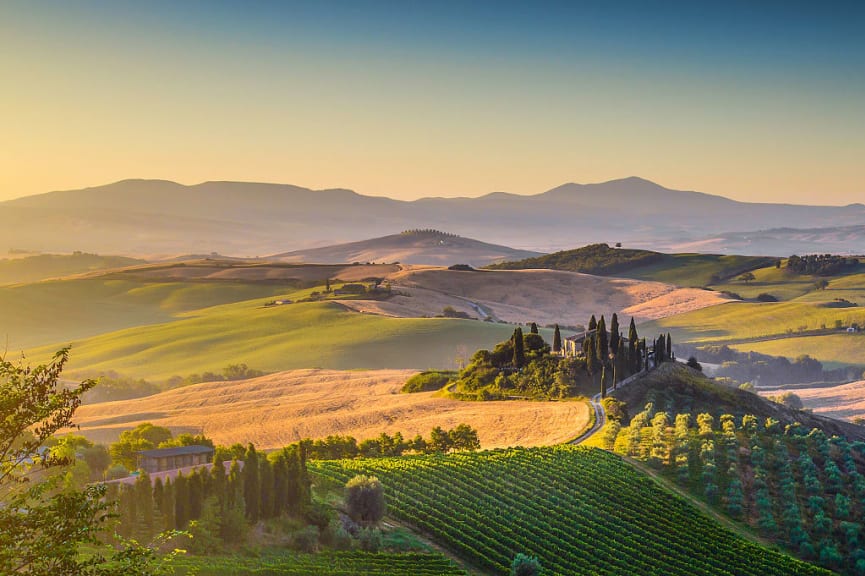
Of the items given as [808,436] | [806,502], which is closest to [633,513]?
[806,502]

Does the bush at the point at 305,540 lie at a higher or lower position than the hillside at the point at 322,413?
higher

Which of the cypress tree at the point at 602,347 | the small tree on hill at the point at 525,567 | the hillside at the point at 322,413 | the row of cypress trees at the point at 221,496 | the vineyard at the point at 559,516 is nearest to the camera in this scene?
the row of cypress trees at the point at 221,496

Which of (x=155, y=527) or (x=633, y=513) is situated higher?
(x=155, y=527)

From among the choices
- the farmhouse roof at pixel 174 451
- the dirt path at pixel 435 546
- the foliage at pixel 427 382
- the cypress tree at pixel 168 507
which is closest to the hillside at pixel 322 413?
the foliage at pixel 427 382

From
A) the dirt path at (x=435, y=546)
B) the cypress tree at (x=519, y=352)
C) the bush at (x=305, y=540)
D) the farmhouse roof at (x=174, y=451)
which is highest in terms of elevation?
the cypress tree at (x=519, y=352)

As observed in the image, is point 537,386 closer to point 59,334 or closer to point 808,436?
point 808,436

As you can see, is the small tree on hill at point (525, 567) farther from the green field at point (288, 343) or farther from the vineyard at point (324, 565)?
the green field at point (288, 343)

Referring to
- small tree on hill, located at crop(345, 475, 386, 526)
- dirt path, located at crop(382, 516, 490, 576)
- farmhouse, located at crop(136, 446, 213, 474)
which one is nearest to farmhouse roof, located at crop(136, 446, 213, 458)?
farmhouse, located at crop(136, 446, 213, 474)

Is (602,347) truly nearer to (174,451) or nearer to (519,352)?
(519,352)
